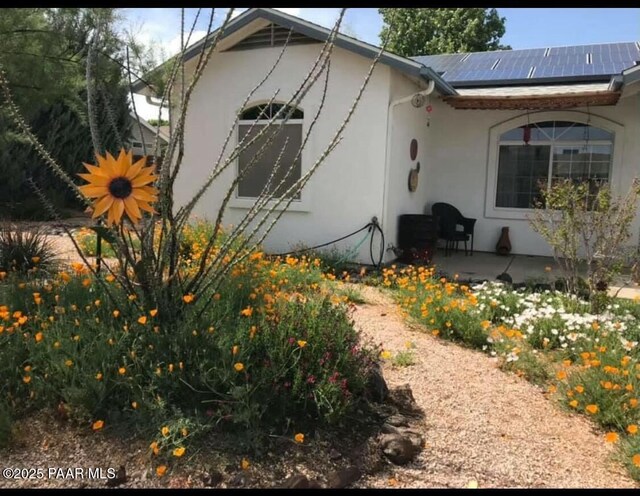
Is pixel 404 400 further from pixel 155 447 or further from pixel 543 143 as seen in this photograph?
pixel 543 143

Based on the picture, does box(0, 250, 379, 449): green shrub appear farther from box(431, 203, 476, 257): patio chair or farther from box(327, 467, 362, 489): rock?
box(431, 203, 476, 257): patio chair

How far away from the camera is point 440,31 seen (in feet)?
89.8

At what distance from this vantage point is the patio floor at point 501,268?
24.0 ft

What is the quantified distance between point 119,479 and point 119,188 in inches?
55.4

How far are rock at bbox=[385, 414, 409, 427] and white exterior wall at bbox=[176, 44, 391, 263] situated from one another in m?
5.26

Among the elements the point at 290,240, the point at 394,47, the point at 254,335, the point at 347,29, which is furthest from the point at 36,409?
the point at 394,47

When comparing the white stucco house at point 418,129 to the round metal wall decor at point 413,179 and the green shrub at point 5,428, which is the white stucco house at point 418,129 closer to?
the round metal wall decor at point 413,179

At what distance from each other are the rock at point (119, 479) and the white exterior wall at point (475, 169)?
8.76 m

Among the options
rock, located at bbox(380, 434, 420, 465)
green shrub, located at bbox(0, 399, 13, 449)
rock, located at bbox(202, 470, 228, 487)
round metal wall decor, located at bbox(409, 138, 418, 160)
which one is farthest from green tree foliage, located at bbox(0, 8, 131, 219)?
round metal wall decor, located at bbox(409, 138, 418, 160)

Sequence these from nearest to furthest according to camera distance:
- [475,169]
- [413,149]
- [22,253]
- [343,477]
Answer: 1. [343,477]
2. [22,253]
3. [413,149]
4. [475,169]

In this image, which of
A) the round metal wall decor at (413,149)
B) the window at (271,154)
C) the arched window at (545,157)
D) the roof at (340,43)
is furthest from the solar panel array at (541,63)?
the window at (271,154)

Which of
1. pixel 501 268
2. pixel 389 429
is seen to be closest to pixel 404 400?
pixel 389 429

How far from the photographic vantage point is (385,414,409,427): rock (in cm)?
299
